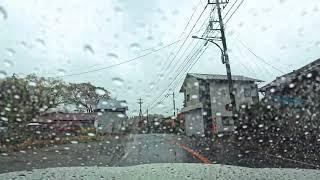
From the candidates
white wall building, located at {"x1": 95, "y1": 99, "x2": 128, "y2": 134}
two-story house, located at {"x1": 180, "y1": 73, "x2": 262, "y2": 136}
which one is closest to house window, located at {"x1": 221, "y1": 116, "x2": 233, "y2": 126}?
two-story house, located at {"x1": 180, "y1": 73, "x2": 262, "y2": 136}

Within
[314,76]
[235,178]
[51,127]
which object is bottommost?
[235,178]

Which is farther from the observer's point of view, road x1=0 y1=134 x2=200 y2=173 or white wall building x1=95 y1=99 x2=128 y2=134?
white wall building x1=95 y1=99 x2=128 y2=134

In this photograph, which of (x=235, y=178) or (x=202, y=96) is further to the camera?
(x=202, y=96)

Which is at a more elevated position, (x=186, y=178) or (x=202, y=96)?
(x=202, y=96)

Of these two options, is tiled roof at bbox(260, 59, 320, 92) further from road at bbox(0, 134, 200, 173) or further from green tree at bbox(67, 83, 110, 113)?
green tree at bbox(67, 83, 110, 113)

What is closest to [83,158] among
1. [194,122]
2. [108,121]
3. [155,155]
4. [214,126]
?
[155,155]

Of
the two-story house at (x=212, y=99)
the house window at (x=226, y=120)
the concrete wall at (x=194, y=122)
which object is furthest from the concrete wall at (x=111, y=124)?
the house window at (x=226, y=120)

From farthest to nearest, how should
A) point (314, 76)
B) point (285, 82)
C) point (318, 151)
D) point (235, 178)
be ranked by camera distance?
point (285, 82) → point (314, 76) → point (318, 151) → point (235, 178)

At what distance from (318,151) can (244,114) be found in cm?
1075

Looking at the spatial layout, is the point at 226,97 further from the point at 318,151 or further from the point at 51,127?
the point at 318,151

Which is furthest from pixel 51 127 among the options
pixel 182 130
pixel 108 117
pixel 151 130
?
pixel 182 130

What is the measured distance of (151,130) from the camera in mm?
36062

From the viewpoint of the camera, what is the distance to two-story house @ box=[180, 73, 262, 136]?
35.8m

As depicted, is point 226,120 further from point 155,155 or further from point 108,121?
point 155,155
